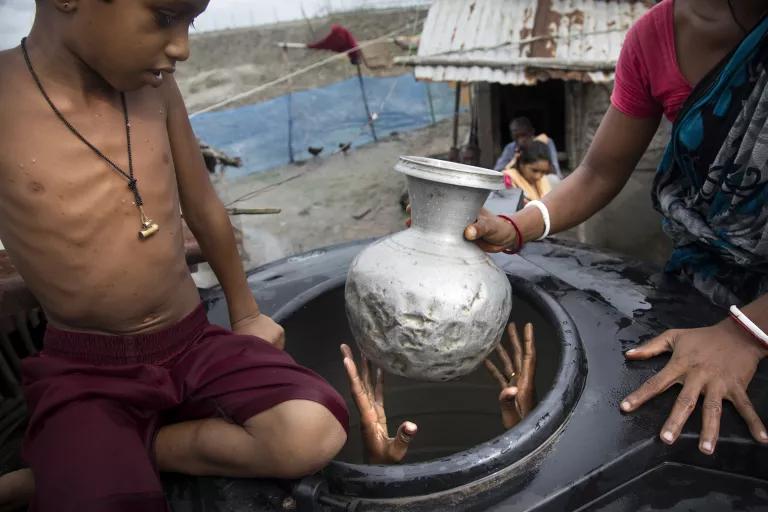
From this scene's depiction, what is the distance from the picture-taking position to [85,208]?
1.21 m

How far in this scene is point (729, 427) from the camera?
1261 millimetres

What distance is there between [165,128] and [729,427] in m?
1.53

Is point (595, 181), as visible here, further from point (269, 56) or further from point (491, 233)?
point (269, 56)

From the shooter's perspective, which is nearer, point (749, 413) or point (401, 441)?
point (749, 413)

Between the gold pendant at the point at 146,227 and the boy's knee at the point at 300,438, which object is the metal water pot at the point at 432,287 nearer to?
the boy's knee at the point at 300,438

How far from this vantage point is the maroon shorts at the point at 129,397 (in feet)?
3.39

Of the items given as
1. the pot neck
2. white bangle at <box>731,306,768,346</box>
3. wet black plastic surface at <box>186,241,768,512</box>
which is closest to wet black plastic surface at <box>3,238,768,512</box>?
wet black plastic surface at <box>186,241,768,512</box>

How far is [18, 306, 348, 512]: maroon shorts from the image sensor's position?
1.03 meters

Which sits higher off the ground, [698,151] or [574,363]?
[698,151]

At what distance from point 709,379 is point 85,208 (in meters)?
1.47

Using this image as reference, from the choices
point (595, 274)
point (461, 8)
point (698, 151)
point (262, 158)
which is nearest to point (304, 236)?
point (461, 8)

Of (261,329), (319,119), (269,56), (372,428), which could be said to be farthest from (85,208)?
(269,56)

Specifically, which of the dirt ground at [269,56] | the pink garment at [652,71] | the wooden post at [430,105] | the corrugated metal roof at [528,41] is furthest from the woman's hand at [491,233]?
the dirt ground at [269,56]

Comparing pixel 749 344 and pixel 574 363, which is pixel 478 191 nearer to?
pixel 574 363
